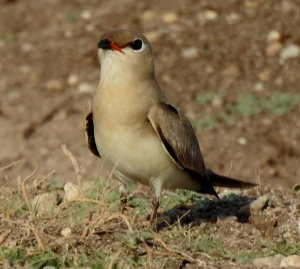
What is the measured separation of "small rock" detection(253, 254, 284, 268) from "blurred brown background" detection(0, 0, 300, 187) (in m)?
3.61

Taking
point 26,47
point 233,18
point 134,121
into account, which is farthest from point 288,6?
point 134,121

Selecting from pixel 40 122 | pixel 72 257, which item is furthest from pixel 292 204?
pixel 40 122

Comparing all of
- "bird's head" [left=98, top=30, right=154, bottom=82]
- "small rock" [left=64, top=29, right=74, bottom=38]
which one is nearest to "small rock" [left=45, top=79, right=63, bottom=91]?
"small rock" [left=64, top=29, right=74, bottom=38]

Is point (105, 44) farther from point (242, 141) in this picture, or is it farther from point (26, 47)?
point (26, 47)

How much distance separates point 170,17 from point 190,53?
689 millimetres

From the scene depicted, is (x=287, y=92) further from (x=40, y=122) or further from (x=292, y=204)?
(x=292, y=204)

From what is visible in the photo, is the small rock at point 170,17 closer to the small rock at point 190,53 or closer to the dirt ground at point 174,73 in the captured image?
the dirt ground at point 174,73

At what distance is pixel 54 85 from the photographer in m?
11.1

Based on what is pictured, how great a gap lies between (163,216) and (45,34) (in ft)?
18.6

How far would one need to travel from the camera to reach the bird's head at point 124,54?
6.21m

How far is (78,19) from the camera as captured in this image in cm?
1216

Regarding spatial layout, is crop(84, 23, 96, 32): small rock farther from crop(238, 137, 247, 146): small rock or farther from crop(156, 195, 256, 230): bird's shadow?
crop(156, 195, 256, 230): bird's shadow

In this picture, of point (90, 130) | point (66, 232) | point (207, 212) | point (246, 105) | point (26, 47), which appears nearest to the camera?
point (66, 232)

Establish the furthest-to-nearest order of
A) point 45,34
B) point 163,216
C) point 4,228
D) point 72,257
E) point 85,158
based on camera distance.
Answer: point 45,34, point 85,158, point 163,216, point 4,228, point 72,257
